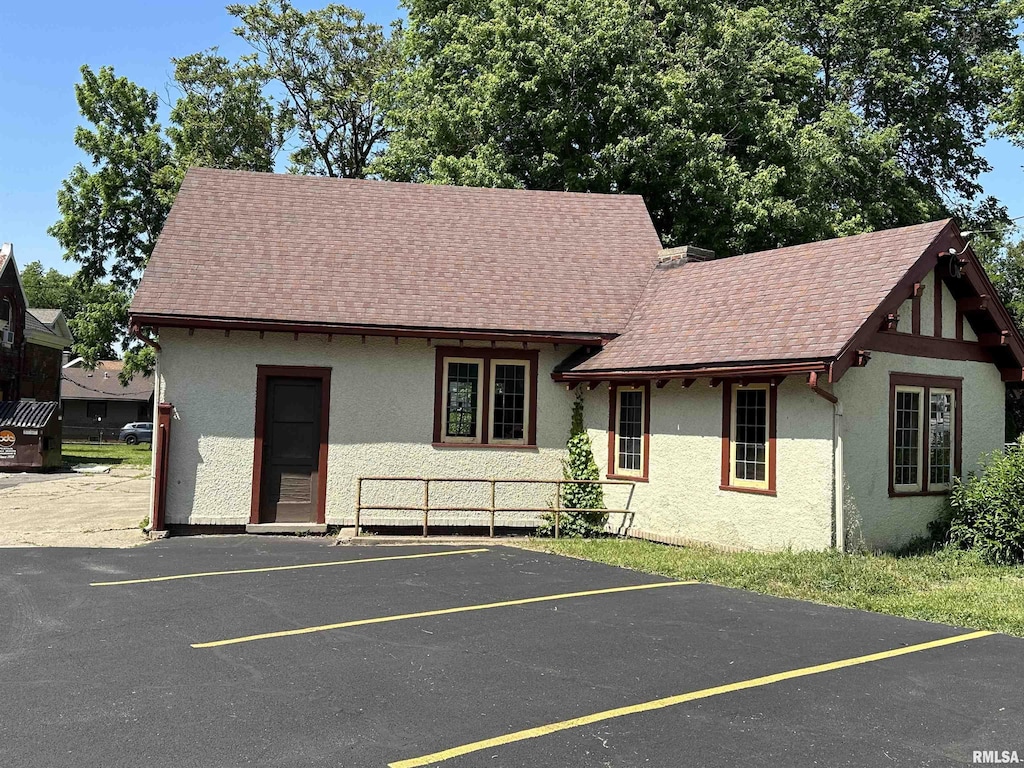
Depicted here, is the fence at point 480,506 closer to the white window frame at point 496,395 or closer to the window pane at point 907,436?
the white window frame at point 496,395

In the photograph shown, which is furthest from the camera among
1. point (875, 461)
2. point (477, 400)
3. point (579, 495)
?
point (477, 400)

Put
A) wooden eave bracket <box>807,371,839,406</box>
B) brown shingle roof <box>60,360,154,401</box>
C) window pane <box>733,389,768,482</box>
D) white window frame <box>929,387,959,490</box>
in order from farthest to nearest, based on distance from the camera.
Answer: brown shingle roof <box>60,360,154,401</box> → white window frame <box>929,387,959,490</box> → window pane <box>733,389,768,482</box> → wooden eave bracket <box>807,371,839,406</box>

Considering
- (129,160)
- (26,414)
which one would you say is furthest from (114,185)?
(26,414)

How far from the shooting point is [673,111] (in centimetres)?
2336

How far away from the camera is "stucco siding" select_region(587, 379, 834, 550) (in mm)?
11609

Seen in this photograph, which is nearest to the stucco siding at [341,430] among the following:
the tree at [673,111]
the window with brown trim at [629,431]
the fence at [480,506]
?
the fence at [480,506]

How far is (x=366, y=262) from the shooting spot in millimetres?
16078

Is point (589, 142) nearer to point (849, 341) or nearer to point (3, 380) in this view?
point (849, 341)

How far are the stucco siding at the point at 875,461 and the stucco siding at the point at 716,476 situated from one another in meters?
0.40

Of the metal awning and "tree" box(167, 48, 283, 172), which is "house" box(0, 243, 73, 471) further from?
"tree" box(167, 48, 283, 172)

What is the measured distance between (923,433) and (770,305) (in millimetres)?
2965

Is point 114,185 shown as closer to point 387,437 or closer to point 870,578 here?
point 387,437

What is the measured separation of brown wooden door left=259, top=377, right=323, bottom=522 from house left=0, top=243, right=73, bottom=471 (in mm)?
17153

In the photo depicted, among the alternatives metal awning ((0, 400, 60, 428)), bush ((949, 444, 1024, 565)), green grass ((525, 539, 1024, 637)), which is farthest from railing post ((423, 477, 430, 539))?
metal awning ((0, 400, 60, 428))
